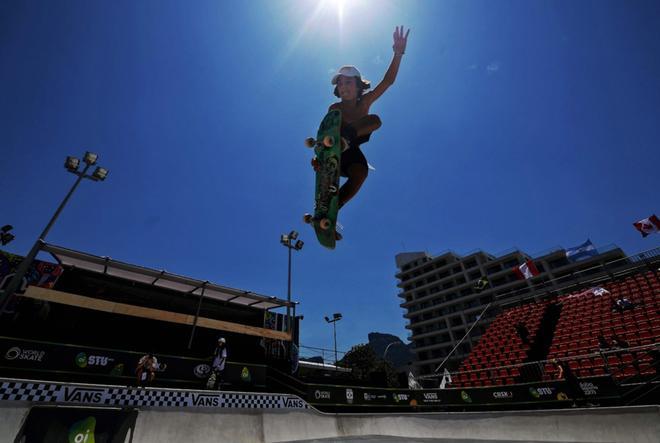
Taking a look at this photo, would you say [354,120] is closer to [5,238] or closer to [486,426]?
[486,426]

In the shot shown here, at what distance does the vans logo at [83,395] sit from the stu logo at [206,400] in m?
2.18

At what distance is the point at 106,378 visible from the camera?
9.02m

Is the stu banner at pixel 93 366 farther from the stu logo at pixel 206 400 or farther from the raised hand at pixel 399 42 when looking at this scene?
the raised hand at pixel 399 42

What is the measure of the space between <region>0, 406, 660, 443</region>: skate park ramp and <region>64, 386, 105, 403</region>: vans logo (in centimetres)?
68

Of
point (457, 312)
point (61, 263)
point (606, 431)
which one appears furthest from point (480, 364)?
point (457, 312)

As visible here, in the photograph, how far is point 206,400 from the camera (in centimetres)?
834

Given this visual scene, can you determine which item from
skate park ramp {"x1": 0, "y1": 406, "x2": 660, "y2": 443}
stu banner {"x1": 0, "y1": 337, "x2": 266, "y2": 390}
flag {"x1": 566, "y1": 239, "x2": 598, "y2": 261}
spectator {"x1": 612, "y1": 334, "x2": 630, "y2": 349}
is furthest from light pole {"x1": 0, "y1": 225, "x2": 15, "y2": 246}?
flag {"x1": 566, "y1": 239, "x2": 598, "y2": 261}

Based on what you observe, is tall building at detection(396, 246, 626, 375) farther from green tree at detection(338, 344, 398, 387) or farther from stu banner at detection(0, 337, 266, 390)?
stu banner at detection(0, 337, 266, 390)

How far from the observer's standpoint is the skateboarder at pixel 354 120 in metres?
5.54

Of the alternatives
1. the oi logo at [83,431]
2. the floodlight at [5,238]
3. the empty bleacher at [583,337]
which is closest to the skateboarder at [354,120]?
the oi logo at [83,431]

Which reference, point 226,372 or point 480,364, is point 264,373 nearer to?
point 226,372

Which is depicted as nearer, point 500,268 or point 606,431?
point 606,431

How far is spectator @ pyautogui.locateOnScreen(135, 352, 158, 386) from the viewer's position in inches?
335

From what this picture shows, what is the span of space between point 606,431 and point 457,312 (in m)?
63.7
